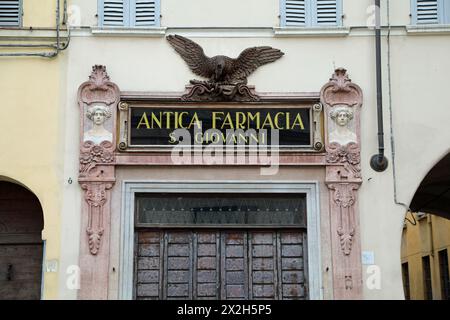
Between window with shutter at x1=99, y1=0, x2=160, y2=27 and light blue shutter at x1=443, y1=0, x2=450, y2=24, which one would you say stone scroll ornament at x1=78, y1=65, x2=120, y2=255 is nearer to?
window with shutter at x1=99, y1=0, x2=160, y2=27

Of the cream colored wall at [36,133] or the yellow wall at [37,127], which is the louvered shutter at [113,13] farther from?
the cream colored wall at [36,133]

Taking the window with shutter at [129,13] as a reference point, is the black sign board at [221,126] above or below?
below

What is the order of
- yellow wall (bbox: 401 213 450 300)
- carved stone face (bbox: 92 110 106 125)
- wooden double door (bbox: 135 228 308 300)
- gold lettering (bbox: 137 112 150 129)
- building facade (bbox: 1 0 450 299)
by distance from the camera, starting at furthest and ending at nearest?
yellow wall (bbox: 401 213 450 300)
gold lettering (bbox: 137 112 150 129)
carved stone face (bbox: 92 110 106 125)
wooden double door (bbox: 135 228 308 300)
building facade (bbox: 1 0 450 299)

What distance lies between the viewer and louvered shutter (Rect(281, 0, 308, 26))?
46.6 feet

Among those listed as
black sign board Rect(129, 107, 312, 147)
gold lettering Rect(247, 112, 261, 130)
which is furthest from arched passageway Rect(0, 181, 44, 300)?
gold lettering Rect(247, 112, 261, 130)

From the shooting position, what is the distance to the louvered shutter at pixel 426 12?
14.2 meters

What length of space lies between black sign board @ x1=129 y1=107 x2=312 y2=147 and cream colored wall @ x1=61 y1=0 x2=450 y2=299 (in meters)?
0.42

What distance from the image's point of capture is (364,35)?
554 inches

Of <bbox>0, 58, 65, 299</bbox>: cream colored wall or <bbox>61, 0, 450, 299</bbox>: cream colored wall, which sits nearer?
<bbox>0, 58, 65, 299</bbox>: cream colored wall

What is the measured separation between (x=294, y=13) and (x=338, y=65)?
3.90 ft

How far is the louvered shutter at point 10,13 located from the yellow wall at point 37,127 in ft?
0.58

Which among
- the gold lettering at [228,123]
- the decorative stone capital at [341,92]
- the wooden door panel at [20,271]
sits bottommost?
the wooden door panel at [20,271]

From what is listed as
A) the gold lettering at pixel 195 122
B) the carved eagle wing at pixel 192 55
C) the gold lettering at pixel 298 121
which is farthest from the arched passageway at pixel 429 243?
the carved eagle wing at pixel 192 55

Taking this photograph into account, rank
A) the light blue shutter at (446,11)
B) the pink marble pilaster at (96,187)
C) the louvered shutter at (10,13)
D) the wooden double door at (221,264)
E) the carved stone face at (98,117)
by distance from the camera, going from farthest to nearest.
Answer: the light blue shutter at (446,11)
the louvered shutter at (10,13)
the carved stone face at (98,117)
the wooden double door at (221,264)
the pink marble pilaster at (96,187)
